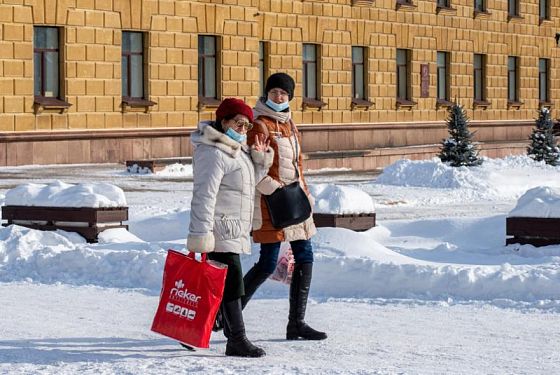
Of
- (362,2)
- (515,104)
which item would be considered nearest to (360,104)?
(362,2)

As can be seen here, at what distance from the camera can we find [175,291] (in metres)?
8.24

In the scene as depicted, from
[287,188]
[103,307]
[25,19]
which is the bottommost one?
[103,307]

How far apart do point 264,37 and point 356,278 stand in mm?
24591

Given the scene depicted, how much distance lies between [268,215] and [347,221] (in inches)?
251

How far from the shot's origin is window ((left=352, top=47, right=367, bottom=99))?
39.4 metres

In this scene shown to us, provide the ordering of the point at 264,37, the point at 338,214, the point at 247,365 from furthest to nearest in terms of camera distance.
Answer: the point at 264,37
the point at 338,214
the point at 247,365

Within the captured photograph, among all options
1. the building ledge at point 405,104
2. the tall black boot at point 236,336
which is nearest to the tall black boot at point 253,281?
the tall black boot at point 236,336

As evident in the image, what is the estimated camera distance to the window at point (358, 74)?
129ft

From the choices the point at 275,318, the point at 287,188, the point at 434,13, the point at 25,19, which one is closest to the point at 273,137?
the point at 287,188

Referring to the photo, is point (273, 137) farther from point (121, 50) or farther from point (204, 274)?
point (121, 50)

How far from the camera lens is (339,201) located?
1505 centimetres

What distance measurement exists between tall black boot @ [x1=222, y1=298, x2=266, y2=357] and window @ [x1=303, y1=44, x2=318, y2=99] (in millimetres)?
29071

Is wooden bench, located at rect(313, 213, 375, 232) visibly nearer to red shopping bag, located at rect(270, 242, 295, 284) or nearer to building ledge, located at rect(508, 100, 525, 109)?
red shopping bag, located at rect(270, 242, 295, 284)

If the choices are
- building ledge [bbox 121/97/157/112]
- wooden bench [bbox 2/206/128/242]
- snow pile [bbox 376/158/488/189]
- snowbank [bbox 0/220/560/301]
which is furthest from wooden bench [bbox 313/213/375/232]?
building ledge [bbox 121/97/157/112]
